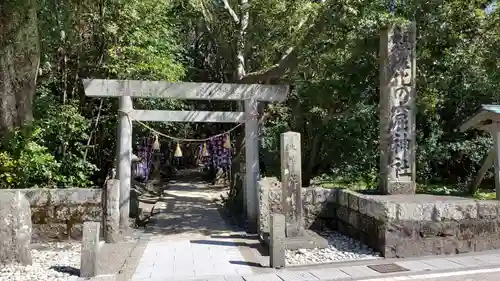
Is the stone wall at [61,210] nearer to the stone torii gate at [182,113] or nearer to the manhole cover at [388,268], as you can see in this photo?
the stone torii gate at [182,113]

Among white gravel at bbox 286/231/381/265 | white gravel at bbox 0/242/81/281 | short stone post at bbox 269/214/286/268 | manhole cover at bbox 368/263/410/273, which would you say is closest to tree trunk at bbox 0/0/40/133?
white gravel at bbox 0/242/81/281

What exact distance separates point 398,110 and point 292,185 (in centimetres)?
282

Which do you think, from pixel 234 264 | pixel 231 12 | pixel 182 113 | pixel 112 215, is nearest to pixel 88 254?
pixel 234 264

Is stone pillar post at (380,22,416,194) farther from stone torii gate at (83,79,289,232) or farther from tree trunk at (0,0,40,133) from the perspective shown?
tree trunk at (0,0,40,133)

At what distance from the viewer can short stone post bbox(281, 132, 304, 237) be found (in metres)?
8.63

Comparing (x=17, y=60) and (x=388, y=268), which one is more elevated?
(x=17, y=60)

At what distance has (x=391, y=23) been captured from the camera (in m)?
9.20

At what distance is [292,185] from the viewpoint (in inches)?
345

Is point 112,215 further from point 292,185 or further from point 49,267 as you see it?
point 292,185

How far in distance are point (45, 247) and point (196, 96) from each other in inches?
186

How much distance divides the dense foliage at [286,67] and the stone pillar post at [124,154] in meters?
2.17

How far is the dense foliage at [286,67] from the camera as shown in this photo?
35.9 ft

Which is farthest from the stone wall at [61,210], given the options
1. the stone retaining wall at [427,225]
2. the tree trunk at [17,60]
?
the stone retaining wall at [427,225]

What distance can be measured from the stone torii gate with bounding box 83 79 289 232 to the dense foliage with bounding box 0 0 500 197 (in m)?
2.06
